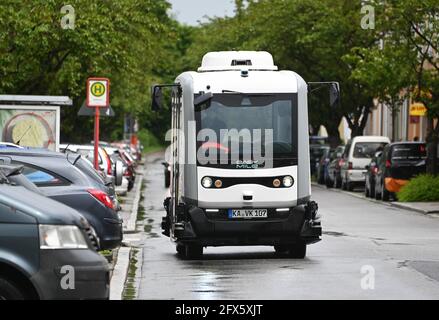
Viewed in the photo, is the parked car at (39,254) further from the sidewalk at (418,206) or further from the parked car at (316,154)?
the parked car at (316,154)

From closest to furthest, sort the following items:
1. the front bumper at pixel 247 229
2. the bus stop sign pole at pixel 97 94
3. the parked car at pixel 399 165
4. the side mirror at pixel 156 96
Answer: the front bumper at pixel 247 229, the side mirror at pixel 156 96, the bus stop sign pole at pixel 97 94, the parked car at pixel 399 165

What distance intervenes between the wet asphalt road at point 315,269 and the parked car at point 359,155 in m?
18.9

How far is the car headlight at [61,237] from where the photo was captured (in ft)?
32.0

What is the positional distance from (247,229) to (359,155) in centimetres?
2782

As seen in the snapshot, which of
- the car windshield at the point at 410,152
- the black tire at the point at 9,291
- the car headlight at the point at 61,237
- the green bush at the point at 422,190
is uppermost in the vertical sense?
the car headlight at the point at 61,237

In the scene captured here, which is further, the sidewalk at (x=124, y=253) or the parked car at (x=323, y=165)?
the parked car at (x=323, y=165)

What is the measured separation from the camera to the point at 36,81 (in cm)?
3894

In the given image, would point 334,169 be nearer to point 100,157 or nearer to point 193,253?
point 100,157

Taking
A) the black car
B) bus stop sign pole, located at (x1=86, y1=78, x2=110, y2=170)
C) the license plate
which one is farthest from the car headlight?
the black car

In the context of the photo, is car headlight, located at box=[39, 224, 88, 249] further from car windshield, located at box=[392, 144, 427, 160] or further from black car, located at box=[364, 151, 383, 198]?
black car, located at box=[364, 151, 383, 198]

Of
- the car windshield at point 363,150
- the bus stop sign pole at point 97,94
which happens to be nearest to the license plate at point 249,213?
the bus stop sign pole at point 97,94

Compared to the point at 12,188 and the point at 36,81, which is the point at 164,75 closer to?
the point at 36,81

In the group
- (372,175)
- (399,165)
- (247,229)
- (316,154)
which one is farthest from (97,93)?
(316,154)
